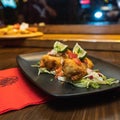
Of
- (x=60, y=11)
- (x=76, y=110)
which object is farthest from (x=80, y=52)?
(x=60, y=11)

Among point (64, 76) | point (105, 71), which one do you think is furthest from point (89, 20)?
point (64, 76)

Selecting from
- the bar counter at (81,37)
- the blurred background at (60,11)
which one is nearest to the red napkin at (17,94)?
the bar counter at (81,37)

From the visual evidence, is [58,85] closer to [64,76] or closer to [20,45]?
[64,76]

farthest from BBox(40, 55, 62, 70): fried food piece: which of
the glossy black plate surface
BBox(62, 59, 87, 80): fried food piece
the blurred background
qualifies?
the blurred background

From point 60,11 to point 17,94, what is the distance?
1.88m

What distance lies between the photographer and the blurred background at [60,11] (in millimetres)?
2238

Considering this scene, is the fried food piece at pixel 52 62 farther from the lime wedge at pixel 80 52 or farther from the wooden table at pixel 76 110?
the wooden table at pixel 76 110

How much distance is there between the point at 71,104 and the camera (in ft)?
2.24

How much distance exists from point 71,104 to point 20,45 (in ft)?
4.63

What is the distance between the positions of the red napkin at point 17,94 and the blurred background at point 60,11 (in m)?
1.52

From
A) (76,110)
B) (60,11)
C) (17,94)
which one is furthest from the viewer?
(60,11)

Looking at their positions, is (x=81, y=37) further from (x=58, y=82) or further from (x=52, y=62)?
(x=58, y=82)

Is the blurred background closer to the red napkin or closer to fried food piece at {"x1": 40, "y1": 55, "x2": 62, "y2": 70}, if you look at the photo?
fried food piece at {"x1": 40, "y1": 55, "x2": 62, "y2": 70}

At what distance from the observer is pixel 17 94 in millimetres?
756
